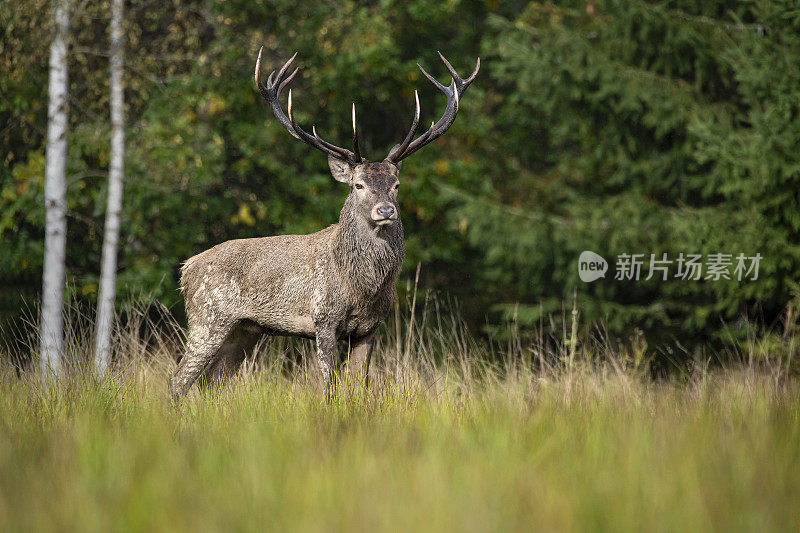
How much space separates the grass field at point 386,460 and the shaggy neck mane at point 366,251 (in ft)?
1.91

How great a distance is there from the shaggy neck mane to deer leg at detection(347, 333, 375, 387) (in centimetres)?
32

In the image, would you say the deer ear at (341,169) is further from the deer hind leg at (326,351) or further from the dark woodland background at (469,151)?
the dark woodland background at (469,151)


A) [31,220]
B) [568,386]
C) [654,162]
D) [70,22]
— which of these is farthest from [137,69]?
[568,386]

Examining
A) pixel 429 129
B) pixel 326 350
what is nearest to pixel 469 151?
pixel 429 129

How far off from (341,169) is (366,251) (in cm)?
55

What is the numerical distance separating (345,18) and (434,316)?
420cm

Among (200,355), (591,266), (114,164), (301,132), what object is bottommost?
(591,266)

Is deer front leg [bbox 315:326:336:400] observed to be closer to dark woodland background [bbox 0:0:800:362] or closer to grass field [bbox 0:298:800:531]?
grass field [bbox 0:298:800:531]

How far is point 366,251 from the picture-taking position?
547 centimetres

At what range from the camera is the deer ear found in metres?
5.62

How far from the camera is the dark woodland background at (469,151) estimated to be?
32.0 ft

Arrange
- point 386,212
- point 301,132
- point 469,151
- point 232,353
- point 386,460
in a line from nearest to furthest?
point 386,460, point 386,212, point 301,132, point 232,353, point 469,151

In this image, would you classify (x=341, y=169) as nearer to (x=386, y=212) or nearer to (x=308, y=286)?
(x=386, y=212)

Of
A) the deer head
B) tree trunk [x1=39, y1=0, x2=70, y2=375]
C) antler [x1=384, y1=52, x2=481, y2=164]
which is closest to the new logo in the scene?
antler [x1=384, y1=52, x2=481, y2=164]
